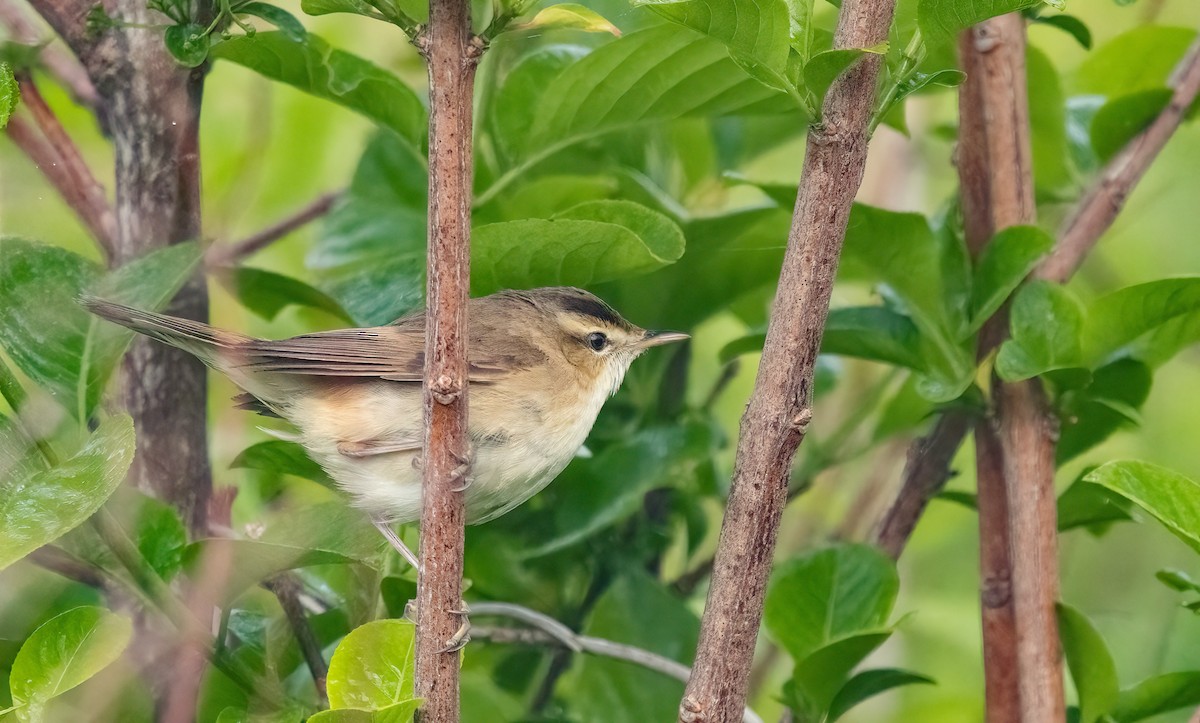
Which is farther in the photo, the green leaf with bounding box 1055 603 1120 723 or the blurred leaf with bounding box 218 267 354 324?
the blurred leaf with bounding box 218 267 354 324

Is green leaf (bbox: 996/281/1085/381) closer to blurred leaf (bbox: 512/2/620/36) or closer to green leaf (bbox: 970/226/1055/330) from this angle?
green leaf (bbox: 970/226/1055/330)

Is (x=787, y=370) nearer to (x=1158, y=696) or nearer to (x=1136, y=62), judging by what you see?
(x=1158, y=696)

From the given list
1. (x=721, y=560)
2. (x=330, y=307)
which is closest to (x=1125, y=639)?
(x=721, y=560)

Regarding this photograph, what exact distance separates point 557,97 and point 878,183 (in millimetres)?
1603

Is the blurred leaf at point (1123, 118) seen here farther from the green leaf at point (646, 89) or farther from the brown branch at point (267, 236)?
the brown branch at point (267, 236)

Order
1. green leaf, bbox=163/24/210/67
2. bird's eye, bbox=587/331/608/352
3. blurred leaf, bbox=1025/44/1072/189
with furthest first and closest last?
1. bird's eye, bbox=587/331/608/352
2. blurred leaf, bbox=1025/44/1072/189
3. green leaf, bbox=163/24/210/67

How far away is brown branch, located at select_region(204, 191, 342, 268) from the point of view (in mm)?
2383

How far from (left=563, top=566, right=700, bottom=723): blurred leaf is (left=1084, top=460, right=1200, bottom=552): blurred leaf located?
0.98 metres

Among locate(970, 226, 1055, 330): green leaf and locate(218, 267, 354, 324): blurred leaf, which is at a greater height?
locate(970, 226, 1055, 330): green leaf

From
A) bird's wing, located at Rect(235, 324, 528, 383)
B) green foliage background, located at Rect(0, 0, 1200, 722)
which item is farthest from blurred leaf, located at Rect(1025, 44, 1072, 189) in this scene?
bird's wing, located at Rect(235, 324, 528, 383)

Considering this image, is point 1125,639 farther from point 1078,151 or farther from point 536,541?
point 536,541

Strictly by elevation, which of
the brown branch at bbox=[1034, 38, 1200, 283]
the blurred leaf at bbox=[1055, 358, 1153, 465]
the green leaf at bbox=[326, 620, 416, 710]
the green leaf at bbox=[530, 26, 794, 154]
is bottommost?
the green leaf at bbox=[326, 620, 416, 710]

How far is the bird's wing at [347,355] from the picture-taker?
2.53m

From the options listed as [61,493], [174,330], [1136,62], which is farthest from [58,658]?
[1136,62]
